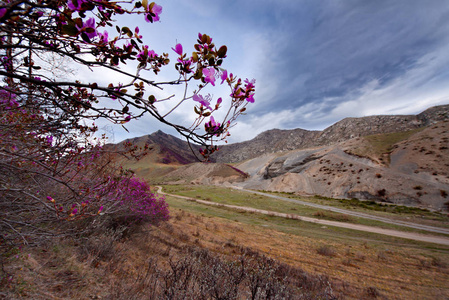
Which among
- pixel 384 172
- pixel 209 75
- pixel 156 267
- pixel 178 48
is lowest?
pixel 156 267

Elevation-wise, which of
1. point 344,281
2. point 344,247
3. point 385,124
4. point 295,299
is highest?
point 385,124

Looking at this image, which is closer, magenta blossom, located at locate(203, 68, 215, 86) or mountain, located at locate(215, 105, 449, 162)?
magenta blossom, located at locate(203, 68, 215, 86)

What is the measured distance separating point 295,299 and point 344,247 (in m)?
7.65

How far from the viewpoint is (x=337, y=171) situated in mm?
40844

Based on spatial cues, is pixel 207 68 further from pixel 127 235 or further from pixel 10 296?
pixel 127 235

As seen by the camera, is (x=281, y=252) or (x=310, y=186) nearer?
(x=281, y=252)

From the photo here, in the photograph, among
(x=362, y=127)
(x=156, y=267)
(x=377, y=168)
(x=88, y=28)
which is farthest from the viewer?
(x=362, y=127)

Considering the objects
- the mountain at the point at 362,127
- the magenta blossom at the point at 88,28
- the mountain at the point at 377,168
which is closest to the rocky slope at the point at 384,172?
the mountain at the point at 377,168

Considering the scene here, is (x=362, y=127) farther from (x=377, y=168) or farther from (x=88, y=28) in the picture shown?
(x=88, y=28)

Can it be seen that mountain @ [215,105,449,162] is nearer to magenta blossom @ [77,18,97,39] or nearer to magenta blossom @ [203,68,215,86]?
magenta blossom @ [203,68,215,86]

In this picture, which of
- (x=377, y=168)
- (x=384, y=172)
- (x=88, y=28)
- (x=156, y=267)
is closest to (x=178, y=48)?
(x=88, y=28)

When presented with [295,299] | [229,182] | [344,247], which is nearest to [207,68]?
[295,299]

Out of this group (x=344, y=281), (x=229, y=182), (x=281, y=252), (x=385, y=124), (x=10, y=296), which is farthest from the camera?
(x=385, y=124)

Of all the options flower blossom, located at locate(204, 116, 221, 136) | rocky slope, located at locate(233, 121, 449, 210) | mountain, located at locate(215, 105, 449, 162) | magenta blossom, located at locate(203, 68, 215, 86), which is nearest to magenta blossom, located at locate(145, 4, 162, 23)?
magenta blossom, located at locate(203, 68, 215, 86)
